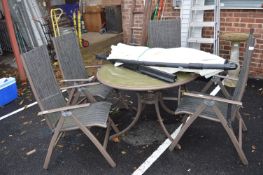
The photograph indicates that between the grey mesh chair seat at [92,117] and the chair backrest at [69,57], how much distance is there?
0.62 meters

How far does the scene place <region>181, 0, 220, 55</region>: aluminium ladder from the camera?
4.54 metres

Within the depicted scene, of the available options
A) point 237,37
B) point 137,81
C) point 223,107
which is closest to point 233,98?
point 223,107

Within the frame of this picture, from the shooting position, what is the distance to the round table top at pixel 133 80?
2611 mm

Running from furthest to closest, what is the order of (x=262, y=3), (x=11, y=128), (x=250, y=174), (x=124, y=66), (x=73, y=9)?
(x=73, y=9) → (x=262, y=3) → (x=11, y=128) → (x=124, y=66) → (x=250, y=174)

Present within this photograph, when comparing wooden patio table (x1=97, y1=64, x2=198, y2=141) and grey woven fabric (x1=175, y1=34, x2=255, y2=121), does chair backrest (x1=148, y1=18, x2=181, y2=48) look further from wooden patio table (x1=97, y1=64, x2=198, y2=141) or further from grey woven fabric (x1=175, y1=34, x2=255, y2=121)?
grey woven fabric (x1=175, y1=34, x2=255, y2=121)

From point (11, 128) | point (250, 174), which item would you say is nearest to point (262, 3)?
point (250, 174)

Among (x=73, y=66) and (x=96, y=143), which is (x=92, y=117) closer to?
(x=96, y=143)

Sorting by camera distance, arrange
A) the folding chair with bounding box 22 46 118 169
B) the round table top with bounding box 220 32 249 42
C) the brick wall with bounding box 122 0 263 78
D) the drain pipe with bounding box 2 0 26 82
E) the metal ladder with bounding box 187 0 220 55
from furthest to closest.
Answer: the drain pipe with bounding box 2 0 26 82, the metal ladder with bounding box 187 0 220 55, the brick wall with bounding box 122 0 263 78, the round table top with bounding box 220 32 249 42, the folding chair with bounding box 22 46 118 169

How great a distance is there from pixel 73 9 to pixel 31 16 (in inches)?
84.6

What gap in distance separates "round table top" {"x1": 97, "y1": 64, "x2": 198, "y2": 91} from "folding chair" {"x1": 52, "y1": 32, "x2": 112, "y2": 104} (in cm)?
29

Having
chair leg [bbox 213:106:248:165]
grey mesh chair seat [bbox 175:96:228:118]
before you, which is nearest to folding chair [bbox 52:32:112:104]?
grey mesh chair seat [bbox 175:96:228:118]

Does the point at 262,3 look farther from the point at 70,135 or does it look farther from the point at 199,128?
the point at 70,135

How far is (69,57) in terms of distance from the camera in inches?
134

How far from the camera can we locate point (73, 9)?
328 inches
